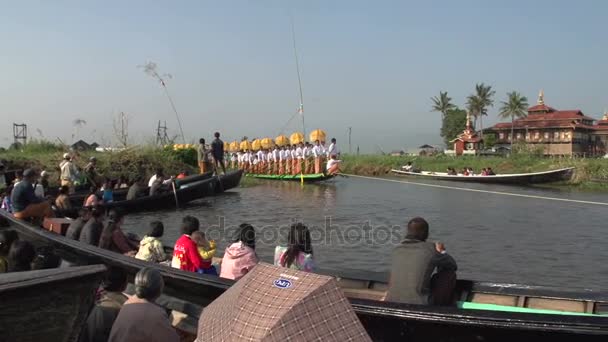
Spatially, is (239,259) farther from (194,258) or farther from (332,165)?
(332,165)

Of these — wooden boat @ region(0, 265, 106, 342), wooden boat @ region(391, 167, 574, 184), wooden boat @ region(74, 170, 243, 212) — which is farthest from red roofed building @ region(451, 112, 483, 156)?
wooden boat @ region(0, 265, 106, 342)

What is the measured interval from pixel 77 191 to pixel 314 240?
841 centimetres

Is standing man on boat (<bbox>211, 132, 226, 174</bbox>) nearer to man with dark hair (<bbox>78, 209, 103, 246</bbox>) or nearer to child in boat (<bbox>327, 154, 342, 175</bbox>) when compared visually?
child in boat (<bbox>327, 154, 342, 175</bbox>)

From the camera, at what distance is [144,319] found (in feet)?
11.9

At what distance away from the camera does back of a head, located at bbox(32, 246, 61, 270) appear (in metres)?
6.31

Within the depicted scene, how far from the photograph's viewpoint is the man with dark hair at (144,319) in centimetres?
359

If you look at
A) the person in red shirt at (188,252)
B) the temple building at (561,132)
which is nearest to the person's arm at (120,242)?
the person in red shirt at (188,252)

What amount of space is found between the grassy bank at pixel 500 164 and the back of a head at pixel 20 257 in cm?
2835

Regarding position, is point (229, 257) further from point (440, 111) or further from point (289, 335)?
point (440, 111)

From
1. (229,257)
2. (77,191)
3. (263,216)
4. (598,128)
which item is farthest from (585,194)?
(598,128)

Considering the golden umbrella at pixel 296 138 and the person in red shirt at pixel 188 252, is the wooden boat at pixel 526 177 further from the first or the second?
the person in red shirt at pixel 188 252

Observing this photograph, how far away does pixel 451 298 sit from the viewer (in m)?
5.41

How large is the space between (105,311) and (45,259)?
3291 millimetres

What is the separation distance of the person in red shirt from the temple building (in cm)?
4873
